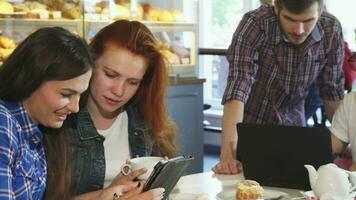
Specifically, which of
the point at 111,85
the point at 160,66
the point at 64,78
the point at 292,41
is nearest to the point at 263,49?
the point at 292,41

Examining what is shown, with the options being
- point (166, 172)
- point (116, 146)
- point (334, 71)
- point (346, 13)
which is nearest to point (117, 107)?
point (116, 146)

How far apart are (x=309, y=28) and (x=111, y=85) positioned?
81cm

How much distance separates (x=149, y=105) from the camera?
1.85m

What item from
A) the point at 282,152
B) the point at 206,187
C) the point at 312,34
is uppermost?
the point at 312,34

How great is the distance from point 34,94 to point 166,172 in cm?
37

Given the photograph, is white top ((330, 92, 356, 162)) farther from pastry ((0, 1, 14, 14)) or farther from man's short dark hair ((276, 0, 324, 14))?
pastry ((0, 1, 14, 14))

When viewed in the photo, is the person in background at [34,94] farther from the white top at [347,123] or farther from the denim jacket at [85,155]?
the white top at [347,123]

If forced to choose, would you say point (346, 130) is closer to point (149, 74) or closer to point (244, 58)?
point (244, 58)

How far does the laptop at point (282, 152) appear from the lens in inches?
68.5

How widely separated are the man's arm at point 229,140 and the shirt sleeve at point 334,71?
1.32 ft

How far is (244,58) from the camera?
225 cm

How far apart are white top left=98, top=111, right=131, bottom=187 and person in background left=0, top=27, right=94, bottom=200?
392 millimetres

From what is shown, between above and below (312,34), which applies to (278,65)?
below

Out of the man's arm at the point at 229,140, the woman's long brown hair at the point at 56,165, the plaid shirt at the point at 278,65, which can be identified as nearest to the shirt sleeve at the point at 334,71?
the plaid shirt at the point at 278,65
